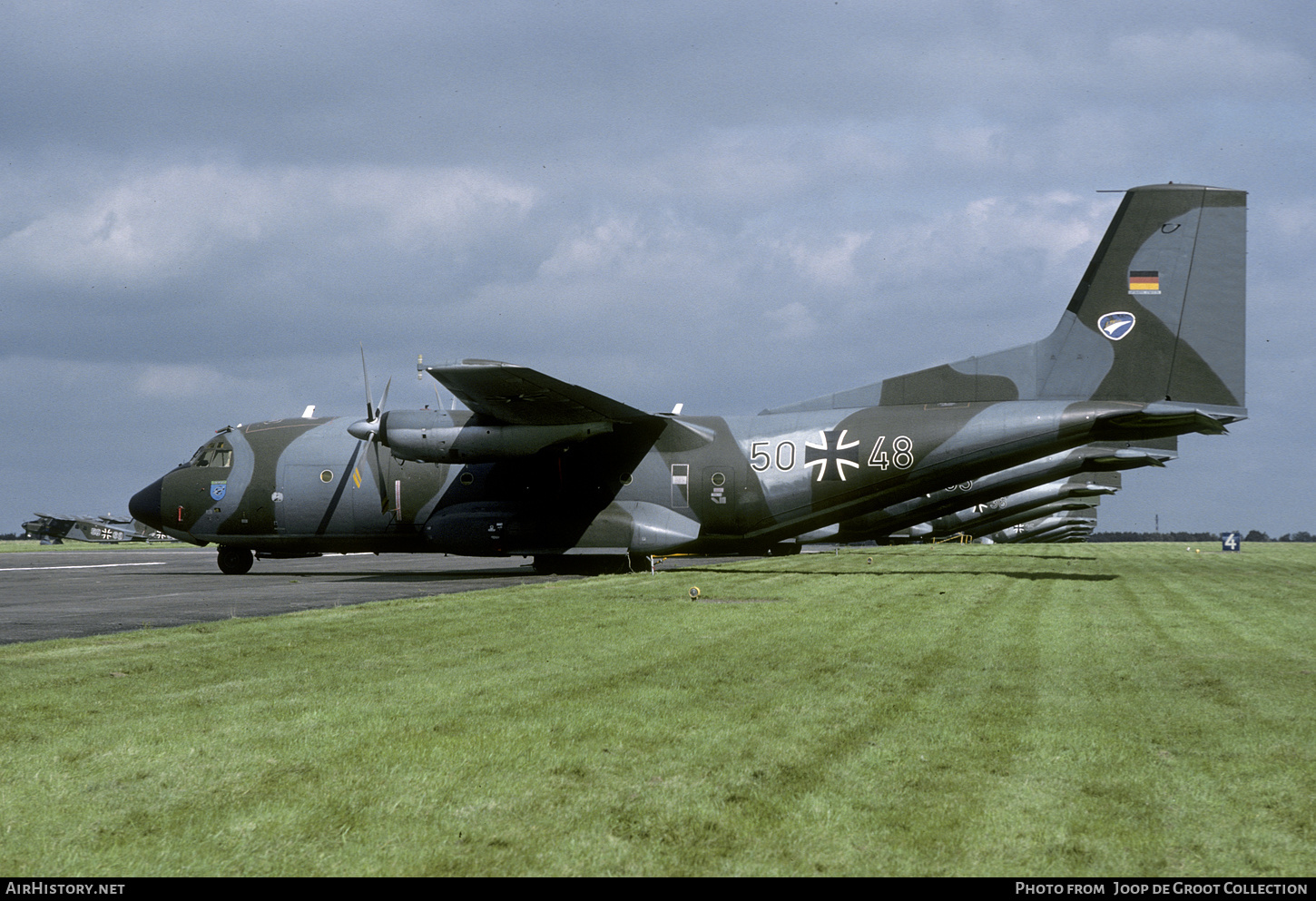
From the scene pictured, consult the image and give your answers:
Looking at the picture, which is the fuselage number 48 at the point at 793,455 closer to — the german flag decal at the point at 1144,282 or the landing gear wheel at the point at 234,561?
the german flag decal at the point at 1144,282

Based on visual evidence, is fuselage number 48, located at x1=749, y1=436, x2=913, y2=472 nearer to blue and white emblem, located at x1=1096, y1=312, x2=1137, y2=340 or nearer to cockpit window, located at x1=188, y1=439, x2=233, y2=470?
blue and white emblem, located at x1=1096, y1=312, x2=1137, y2=340

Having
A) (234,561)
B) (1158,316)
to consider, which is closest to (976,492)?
(1158,316)

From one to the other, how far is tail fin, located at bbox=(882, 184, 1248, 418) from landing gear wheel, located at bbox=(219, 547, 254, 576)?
24547 mm

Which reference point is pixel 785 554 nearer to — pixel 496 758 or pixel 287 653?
pixel 287 653

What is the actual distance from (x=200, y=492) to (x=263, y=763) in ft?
92.7

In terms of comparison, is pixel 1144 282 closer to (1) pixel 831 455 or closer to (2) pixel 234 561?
(1) pixel 831 455

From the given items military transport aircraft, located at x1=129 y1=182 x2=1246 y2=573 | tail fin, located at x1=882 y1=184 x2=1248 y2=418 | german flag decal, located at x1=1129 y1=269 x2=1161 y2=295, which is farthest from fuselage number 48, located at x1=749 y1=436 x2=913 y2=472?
german flag decal, located at x1=1129 y1=269 x2=1161 y2=295

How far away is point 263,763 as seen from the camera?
633 cm

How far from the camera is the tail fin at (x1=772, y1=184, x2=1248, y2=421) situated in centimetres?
2386

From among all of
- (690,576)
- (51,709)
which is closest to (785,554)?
(690,576)

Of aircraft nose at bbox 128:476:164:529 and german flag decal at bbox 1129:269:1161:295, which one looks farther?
aircraft nose at bbox 128:476:164:529

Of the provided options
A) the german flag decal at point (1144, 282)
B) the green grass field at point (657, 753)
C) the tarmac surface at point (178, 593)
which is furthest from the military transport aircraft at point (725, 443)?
the green grass field at point (657, 753)

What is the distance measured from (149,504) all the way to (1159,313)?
101 feet

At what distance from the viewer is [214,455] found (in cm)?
3216
